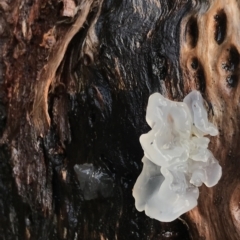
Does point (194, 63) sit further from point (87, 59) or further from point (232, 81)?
point (87, 59)

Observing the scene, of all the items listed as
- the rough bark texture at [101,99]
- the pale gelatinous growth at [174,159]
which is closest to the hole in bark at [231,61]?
the rough bark texture at [101,99]

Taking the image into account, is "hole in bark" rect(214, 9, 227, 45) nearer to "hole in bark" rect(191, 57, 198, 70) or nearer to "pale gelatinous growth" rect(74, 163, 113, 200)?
"hole in bark" rect(191, 57, 198, 70)

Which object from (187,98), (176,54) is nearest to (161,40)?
(176,54)

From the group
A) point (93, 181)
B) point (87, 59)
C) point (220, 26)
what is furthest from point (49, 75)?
point (220, 26)

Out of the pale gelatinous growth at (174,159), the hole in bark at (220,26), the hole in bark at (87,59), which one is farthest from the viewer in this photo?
the hole in bark at (87,59)

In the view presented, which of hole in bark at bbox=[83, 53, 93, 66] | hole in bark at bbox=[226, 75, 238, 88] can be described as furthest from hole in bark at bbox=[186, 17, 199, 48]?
hole in bark at bbox=[83, 53, 93, 66]

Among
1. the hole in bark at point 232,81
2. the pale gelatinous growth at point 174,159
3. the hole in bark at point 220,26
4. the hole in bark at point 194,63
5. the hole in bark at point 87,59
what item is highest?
the hole in bark at point 87,59

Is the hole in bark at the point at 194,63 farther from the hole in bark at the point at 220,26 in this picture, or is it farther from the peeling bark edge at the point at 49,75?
the peeling bark edge at the point at 49,75

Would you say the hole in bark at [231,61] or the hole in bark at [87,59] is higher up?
the hole in bark at [87,59]
